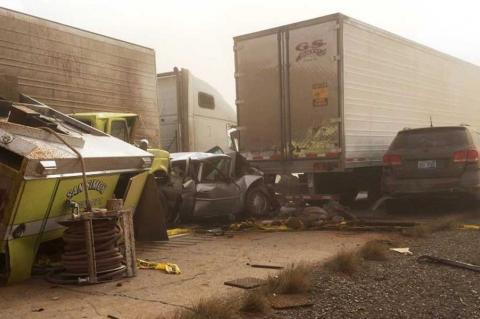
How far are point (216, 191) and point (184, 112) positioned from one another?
5.67 meters

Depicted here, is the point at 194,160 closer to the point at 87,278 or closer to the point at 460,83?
the point at 87,278

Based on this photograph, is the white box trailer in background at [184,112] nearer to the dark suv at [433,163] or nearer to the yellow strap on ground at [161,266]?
the dark suv at [433,163]

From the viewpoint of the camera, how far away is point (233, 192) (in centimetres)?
984

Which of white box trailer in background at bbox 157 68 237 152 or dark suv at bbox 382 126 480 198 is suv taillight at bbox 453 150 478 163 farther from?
white box trailer in background at bbox 157 68 237 152

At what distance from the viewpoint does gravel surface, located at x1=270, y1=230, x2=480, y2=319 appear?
157 inches

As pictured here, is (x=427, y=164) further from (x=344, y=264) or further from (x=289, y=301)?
(x=289, y=301)

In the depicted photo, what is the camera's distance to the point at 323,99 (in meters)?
10.2

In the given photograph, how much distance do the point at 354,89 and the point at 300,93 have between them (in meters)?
1.07

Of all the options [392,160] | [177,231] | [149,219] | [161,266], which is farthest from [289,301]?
[392,160]

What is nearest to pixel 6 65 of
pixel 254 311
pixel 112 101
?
pixel 112 101

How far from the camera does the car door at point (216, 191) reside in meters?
9.24

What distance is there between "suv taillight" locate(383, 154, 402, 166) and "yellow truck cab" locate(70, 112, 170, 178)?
406cm

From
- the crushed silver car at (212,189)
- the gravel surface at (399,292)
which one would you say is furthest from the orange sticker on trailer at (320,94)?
the gravel surface at (399,292)

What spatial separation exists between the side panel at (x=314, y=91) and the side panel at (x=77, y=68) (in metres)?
3.48
